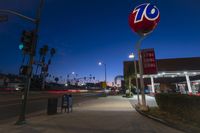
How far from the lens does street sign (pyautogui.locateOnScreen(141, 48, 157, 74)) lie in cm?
1346

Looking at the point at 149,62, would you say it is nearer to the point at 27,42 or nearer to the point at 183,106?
the point at 183,106

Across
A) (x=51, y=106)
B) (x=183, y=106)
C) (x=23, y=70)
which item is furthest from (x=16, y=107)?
(x=183, y=106)

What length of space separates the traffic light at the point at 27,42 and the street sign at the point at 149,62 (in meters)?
8.32

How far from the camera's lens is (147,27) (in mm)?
13266

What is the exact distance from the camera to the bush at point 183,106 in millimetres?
7781

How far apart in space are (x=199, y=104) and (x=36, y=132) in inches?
278

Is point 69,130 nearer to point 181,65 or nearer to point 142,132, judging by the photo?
point 142,132

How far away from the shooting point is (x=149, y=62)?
1373 cm

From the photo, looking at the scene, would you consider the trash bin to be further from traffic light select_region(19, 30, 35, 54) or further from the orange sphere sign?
the orange sphere sign

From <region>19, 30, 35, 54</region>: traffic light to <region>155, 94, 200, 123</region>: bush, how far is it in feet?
28.7

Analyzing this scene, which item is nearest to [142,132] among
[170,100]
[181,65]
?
[170,100]

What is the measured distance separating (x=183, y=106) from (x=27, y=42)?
930 cm

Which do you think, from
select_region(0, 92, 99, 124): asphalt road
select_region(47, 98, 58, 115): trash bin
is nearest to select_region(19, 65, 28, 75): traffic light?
select_region(0, 92, 99, 124): asphalt road

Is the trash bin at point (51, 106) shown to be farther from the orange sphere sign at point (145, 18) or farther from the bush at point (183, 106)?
the orange sphere sign at point (145, 18)
